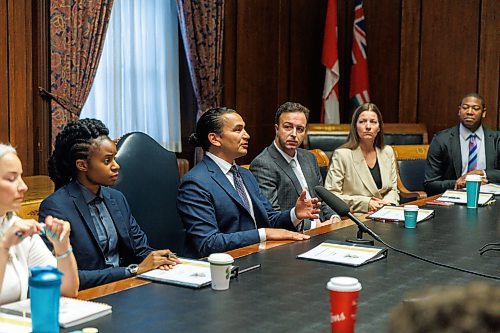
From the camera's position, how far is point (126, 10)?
546 centimetres

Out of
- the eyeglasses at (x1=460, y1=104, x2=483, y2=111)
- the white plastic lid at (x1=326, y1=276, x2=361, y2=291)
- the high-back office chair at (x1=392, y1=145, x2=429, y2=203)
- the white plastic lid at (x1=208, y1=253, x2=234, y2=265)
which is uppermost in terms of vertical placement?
the eyeglasses at (x1=460, y1=104, x2=483, y2=111)

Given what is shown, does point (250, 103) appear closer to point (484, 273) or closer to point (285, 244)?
point (285, 244)

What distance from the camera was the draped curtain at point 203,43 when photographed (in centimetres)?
605

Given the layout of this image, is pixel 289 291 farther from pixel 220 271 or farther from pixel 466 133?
pixel 466 133

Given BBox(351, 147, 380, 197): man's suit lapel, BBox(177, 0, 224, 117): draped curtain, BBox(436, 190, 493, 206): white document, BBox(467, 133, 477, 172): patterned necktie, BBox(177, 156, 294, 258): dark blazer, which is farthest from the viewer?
BBox(177, 0, 224, 117): draped curtain

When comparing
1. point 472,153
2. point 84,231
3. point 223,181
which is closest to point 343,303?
point 84,231

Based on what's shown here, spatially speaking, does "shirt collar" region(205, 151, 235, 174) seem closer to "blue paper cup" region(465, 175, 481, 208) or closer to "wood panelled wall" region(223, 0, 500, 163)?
"blue paper cup" region(465, 175, 481, 208)

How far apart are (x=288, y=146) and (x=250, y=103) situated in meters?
2.90

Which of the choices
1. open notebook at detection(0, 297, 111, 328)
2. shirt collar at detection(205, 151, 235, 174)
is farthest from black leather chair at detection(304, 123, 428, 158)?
open notebook at detection(0, 297, 111, 328)

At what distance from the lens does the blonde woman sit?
180 cm

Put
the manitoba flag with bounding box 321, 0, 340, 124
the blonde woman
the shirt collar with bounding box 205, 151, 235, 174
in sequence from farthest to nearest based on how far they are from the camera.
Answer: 1. the manitoba flag with bounding box 321, 0, 340, 124
2. the shirt collar with bounding box 205, 151, 235, 174
3. the blonde woman

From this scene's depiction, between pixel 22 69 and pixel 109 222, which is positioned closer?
pixel 109 222

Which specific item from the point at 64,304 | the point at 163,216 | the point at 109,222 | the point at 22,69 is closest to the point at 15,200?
the point at 64,304

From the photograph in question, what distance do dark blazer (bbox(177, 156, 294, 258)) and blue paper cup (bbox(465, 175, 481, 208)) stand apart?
3.84 ft
